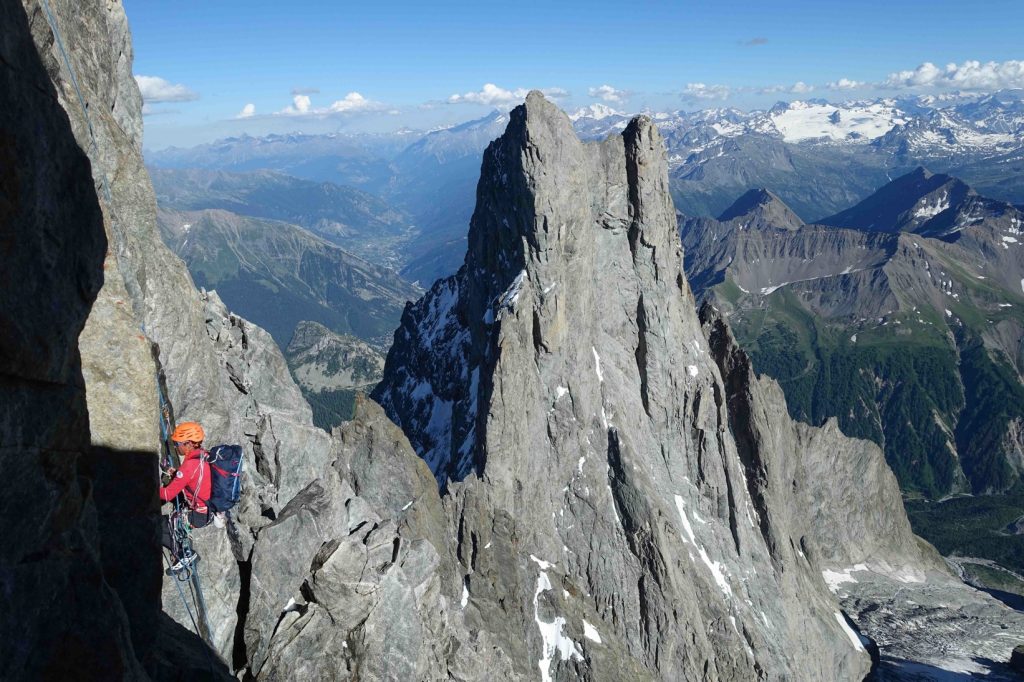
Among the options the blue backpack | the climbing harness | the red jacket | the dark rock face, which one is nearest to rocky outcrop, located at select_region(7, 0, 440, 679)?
the dark rock face

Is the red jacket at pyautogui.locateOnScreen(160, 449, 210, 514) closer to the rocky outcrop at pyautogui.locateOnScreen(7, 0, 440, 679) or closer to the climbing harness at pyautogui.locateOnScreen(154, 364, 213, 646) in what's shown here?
the climbing harness at pyautogui.locateOnScreen(154, 364, 213, 646)

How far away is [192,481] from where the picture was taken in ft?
65.2

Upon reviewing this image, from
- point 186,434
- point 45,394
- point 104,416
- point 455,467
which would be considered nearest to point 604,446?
point 455,467

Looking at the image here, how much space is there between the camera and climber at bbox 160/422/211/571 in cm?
1945

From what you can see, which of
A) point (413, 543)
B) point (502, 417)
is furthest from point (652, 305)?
point (413, 543)

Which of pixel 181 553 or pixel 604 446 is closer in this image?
pixel 181 553

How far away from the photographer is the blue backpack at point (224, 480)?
20875 millimetres

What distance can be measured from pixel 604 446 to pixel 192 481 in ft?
156

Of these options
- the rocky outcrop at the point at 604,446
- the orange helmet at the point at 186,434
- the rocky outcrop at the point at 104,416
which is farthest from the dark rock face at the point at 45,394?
the rocky outcrop at the point at 604,446

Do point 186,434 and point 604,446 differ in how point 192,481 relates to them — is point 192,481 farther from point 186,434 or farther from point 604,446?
point 604,446

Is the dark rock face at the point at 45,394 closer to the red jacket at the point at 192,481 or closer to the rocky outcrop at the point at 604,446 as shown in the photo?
the red jacket at the point at 192,481

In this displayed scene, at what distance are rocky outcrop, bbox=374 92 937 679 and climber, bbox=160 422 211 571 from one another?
24.9 m

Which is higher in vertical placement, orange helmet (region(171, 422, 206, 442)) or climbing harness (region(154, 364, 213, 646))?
orange helmet (region(171, 422, 206, 442))

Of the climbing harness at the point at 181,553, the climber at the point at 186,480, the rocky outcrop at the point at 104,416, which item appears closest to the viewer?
the rocky outcrop at the point at 104,416
